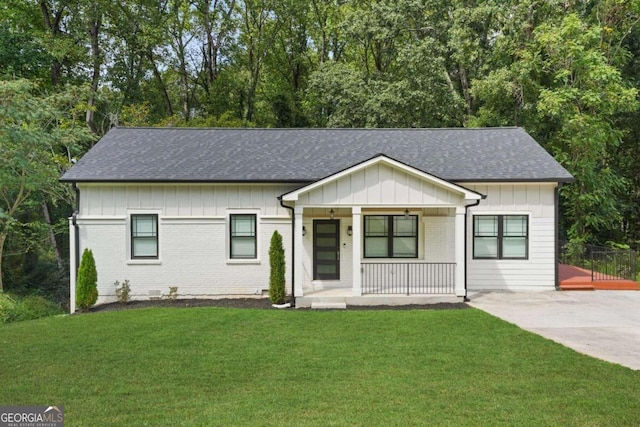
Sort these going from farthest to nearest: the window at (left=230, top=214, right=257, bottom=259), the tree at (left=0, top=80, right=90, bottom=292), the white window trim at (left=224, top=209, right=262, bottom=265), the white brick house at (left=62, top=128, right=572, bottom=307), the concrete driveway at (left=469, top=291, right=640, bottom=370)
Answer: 1. the window at (left=230, top=214, right=257, bottom=259)
2. the white window trim at (left=224, top=209, right=262, bottom=265)
3. the white brick house at (left=62, top=128, right=572, bottom=307)
4. the tree at (left=0, top=80, right=90, bottom=292)
5. the concrete driveway at (left=469, top=291, right=640, bottom=370)

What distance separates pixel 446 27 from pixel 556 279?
50.9 ft

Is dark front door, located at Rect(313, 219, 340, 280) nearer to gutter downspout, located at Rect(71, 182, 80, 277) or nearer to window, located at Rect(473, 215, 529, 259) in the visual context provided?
window, located at Rect(473, 215, 529, 259)

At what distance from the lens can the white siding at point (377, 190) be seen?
11.8 m

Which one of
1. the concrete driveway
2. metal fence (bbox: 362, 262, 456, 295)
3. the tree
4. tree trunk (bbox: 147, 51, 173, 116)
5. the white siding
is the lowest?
the concrete driveway

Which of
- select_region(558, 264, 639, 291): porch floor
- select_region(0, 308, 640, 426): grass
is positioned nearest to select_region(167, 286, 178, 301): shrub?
select_region(0, 308, 640, 426): grass

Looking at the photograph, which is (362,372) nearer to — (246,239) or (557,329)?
(557,329)

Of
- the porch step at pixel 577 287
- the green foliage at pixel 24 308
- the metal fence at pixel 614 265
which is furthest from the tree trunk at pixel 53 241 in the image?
the metal fence at pixel 614 265

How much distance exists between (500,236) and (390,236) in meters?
3.36

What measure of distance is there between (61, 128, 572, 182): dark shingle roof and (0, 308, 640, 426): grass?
5.08 meters

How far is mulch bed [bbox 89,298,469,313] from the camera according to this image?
11.6 metres

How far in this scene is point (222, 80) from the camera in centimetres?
3062

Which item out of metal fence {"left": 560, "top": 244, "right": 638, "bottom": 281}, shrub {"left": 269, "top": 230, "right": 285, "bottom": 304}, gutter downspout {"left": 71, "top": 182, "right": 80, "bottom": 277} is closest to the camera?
shrub {"left": 269, "top": 230, "right": 285, "bottom": 304}

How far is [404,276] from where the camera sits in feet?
43.8

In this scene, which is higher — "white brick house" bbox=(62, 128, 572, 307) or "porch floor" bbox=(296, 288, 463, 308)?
"white brick house" bbox=(62, 128, 572, 307)
